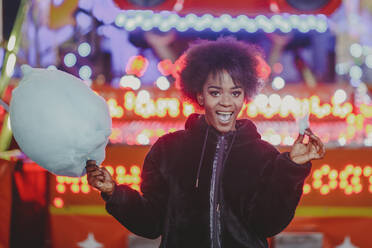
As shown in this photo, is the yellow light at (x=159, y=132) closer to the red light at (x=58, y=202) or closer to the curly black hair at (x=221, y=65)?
the red light at (x=58, y=202)

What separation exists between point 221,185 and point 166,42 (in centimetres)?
243

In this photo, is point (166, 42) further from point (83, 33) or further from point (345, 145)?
point (345, 145)

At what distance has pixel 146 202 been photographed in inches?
65.1

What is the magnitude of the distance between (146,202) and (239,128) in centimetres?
43

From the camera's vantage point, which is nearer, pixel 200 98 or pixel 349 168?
pixel 200 98

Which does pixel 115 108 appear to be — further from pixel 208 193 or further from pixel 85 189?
pixel 208 193

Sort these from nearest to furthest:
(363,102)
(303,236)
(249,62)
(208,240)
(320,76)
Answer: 1. (208,240)
2. (249,62)
3. (303,236)
4. (363,102)
5. (320,76)

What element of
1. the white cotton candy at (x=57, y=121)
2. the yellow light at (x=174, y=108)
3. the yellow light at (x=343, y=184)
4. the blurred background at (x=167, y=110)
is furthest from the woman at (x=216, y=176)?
the yellow light at (x=343, y=184)

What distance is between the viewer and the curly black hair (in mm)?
1660

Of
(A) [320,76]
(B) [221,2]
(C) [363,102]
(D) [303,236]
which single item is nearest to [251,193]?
(D) [303,236]

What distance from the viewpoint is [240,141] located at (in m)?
1.66

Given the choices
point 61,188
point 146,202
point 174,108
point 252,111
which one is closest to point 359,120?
point 252,111

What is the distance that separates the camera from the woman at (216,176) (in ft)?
5.02

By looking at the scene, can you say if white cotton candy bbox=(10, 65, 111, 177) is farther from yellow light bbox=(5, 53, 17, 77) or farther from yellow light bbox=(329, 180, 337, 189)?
yellow light bbox=(329, 180, 337, 189)
